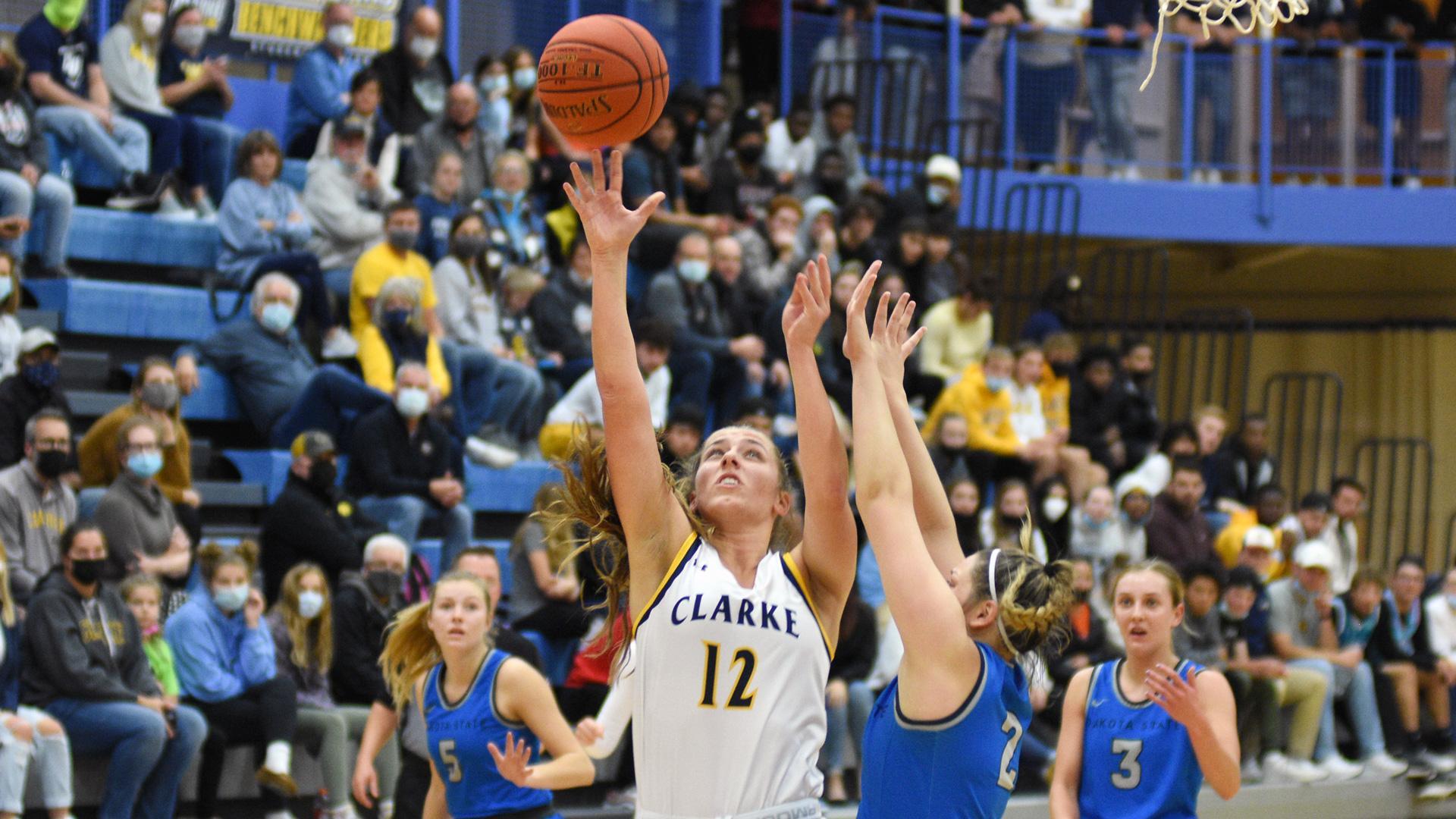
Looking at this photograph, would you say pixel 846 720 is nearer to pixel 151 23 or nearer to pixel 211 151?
pixel 211 151

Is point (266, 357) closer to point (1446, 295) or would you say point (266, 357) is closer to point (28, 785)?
point (28, 785)

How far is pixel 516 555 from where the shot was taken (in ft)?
25.8

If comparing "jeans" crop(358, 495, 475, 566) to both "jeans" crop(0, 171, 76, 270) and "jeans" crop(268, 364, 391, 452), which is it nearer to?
"jeans" crop(268, 364, 391, 452)

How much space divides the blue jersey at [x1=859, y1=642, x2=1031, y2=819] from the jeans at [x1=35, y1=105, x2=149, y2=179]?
7119 mm

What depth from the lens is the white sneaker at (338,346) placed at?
28.4 ft

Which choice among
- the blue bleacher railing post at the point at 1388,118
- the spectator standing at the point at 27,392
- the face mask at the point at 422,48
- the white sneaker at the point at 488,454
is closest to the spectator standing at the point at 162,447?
the spectator standing at the point at 27,392

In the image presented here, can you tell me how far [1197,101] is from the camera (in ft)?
48.0

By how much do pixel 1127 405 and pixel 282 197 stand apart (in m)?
5.75

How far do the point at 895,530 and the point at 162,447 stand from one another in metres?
5.19

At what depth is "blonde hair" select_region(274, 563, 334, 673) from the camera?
23.3ft

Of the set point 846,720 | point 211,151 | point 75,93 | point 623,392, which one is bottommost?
point 846,720

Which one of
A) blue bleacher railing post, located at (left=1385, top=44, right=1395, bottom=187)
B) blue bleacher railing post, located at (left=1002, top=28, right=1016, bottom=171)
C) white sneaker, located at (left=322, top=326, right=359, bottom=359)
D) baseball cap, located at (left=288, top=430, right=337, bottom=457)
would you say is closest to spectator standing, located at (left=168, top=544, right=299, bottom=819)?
baseball cap, located at (left=288, top=430, right=337, bottom=457)

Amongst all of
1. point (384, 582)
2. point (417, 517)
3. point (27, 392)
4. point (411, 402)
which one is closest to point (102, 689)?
point (384, 582)

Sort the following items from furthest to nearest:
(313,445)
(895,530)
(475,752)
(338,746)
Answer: (313,445) < (338,746) < (475,752) < (895,530)
